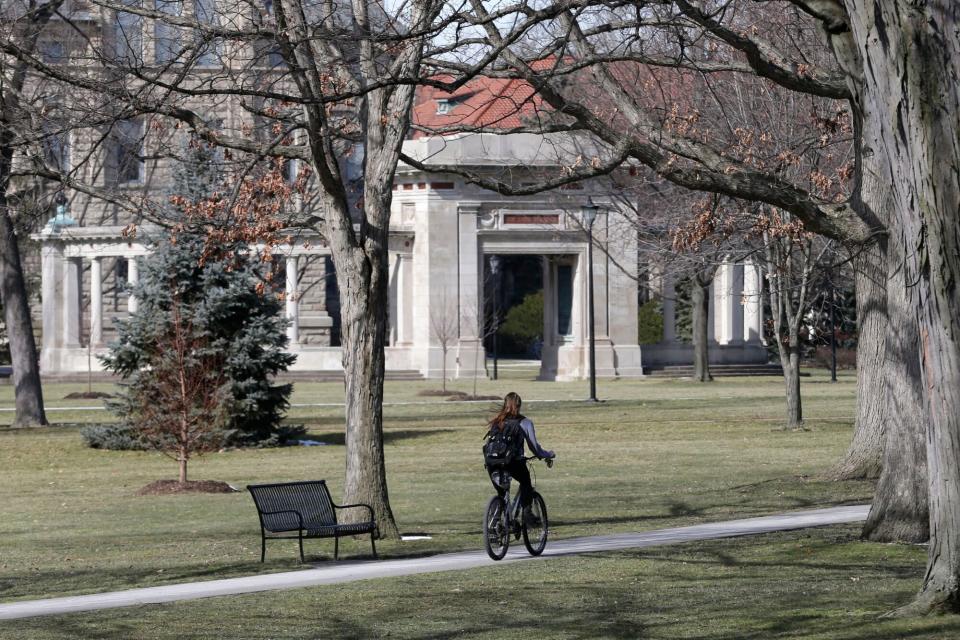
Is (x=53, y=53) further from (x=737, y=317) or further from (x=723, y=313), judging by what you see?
(x=723, y=313)

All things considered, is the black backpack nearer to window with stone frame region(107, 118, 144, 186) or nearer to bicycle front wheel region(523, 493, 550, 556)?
bicycle front wheel region(523, 493, 550, 556)

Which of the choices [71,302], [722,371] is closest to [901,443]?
[722,371]

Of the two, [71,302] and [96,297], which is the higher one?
[96,297]

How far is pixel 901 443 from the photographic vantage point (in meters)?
Answer: 15.0

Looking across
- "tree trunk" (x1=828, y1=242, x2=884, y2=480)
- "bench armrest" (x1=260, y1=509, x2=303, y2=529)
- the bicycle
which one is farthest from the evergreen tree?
the bicycle

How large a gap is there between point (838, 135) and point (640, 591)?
1669 centimetres

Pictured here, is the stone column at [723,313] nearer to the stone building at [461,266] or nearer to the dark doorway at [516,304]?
the stone building at [461,266]

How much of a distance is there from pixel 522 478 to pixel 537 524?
558 millimetres

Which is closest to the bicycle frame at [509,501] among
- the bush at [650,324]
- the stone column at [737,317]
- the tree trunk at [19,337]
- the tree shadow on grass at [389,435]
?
the tree shadow on grass at [389,435]

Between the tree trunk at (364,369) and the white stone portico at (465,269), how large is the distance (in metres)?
37.3

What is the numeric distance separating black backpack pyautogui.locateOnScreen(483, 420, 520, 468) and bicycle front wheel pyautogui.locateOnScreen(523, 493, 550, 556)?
1.91 feet

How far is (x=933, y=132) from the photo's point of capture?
9.38m

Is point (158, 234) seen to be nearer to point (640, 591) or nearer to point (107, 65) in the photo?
point (107, 65)

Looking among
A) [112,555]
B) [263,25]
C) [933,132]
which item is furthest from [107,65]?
[933,132]
